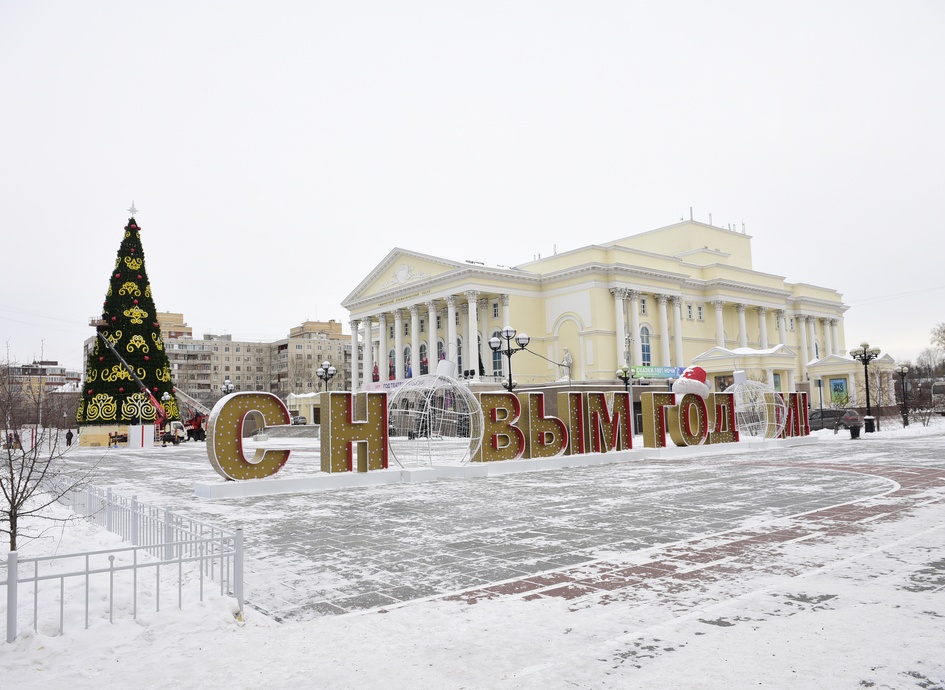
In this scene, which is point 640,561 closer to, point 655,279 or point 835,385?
point 655,279

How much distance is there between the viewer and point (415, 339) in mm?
66312

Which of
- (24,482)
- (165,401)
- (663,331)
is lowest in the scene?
(24,482)

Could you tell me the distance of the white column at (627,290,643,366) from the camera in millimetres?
60000

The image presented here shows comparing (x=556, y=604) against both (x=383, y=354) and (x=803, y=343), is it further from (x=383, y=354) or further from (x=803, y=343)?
(x=803, y=343)

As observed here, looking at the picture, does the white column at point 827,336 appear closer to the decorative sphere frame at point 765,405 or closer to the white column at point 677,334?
the white column at point 677,334

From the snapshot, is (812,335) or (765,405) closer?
(765,405)

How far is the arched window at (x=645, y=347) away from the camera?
61375mm

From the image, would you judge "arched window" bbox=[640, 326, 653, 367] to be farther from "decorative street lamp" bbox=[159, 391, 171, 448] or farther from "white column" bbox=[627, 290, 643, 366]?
"decorative street lamp" bbox=[159, 391, 171, 448]

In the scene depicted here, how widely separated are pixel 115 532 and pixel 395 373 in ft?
193

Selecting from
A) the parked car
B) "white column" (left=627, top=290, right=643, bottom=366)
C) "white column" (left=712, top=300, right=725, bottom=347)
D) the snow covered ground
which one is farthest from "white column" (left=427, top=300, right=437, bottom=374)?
the snow covered ground

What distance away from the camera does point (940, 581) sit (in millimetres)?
7305

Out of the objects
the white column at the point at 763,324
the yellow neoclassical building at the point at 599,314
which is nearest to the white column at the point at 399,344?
the yellow neoclassical building at the point at 599,314

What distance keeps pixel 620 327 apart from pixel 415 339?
19.0 meters

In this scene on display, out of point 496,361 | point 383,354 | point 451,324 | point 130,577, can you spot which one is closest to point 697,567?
point 130,577
